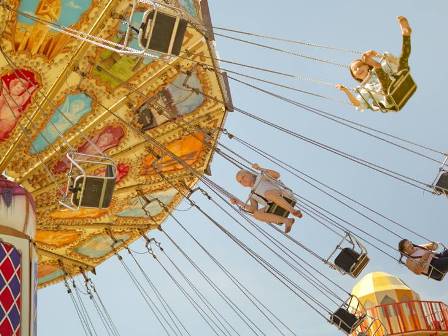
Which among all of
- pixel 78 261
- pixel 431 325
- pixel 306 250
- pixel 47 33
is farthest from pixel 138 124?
pixel 431 325

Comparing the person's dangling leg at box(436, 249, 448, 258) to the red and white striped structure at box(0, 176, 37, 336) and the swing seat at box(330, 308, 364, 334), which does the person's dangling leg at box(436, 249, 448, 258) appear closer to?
the swing seat at box(330, 308, 364, 334)

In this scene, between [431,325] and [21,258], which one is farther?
[431,325]

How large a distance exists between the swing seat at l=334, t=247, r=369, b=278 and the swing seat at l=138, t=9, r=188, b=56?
160 inches

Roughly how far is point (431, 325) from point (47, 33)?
1414 centimetres

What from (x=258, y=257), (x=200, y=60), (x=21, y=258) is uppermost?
(x=200, y=60)

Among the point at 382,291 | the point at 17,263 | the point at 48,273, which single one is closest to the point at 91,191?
the point at 17,263

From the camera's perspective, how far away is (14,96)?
26.8 feet

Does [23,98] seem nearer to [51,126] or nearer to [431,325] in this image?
[51,126]

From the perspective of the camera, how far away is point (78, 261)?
1236 centimetres

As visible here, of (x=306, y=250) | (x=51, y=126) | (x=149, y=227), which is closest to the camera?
(x=51, y=126)

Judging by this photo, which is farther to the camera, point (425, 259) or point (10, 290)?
point (425, 259)

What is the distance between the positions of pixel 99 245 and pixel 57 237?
982 mm

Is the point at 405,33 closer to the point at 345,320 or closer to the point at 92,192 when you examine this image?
the point at 92,192

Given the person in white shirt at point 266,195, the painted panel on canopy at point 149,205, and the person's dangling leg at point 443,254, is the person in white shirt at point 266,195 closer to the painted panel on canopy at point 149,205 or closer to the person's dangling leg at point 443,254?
the person's dangling leg at point 443,254
